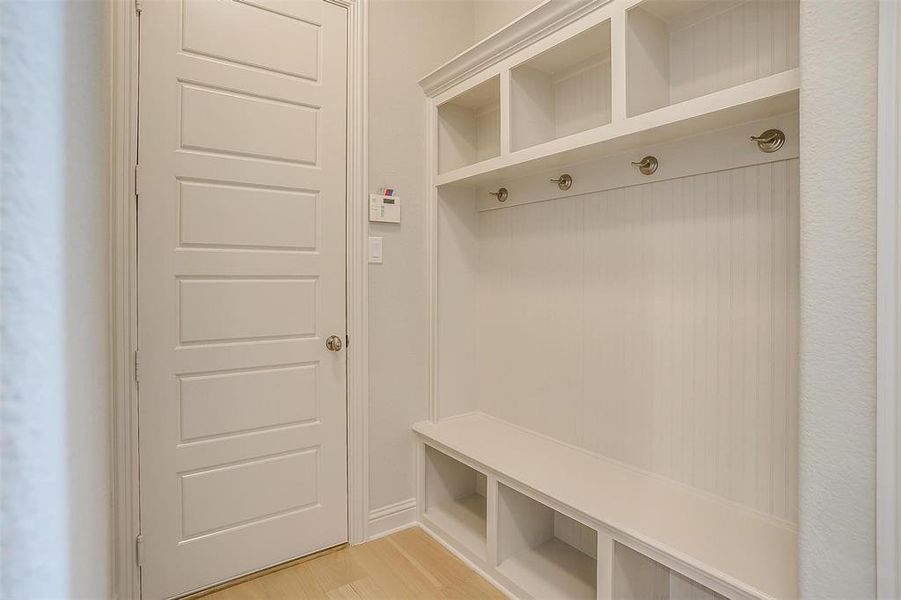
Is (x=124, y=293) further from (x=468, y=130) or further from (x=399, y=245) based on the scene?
(x=468, y=130)

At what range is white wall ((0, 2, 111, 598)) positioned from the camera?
0.48 feet

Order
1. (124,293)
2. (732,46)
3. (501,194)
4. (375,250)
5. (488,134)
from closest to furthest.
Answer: (732,46)
(124,293)
(375,250)
(501,194)
(488,134)

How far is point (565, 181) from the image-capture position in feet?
6.87

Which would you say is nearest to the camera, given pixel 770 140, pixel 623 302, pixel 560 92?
pixel 770 140

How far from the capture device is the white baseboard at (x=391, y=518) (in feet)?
7.61

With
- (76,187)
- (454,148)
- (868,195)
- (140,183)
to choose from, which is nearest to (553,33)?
(454,148)

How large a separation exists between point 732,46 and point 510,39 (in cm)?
82

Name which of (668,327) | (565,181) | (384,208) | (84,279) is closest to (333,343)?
(384,208)

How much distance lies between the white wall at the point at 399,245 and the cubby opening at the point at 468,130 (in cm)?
11

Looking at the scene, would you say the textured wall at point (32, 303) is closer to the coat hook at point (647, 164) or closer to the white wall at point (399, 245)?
the coat hook at point (647, 164)

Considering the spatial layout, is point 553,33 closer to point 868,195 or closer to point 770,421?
point 868,195

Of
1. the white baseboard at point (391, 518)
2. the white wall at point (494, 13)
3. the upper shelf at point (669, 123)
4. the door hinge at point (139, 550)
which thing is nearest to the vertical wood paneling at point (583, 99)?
the upper shelf at point (669, 123)

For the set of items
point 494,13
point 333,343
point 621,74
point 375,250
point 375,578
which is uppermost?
point 494,13

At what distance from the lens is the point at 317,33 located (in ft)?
7.06
